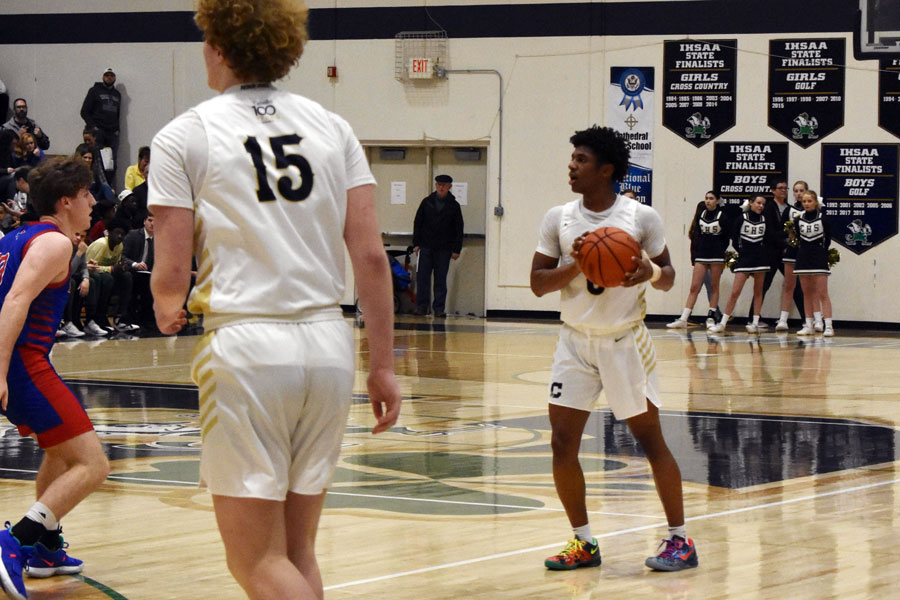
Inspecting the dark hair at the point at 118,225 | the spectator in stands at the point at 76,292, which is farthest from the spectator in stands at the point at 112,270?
the spectator in stands at the point at 76,292

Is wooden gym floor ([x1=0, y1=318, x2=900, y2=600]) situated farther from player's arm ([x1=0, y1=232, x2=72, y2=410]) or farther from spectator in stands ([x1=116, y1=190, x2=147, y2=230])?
spectator in stands ([x1=116, y1=190, x2=147, y2=230])

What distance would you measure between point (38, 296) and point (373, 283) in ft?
7.47

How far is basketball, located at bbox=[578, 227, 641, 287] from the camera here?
496 cm

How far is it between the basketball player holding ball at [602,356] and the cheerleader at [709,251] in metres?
13.8

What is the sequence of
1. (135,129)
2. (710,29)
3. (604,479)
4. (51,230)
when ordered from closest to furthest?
(51,230) → (604,479) → (710,29) → (135,129)

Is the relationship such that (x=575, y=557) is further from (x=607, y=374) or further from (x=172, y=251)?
(x=172, y=251)

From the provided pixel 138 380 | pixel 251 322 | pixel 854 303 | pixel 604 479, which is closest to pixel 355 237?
pixel 251 322

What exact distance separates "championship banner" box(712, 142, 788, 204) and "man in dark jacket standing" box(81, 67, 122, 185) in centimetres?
1007

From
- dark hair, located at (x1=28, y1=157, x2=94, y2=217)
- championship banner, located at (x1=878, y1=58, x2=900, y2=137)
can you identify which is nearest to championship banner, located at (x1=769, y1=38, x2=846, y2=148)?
championship banner, located at (x1=878, y1=58, x2=900, y2=137)

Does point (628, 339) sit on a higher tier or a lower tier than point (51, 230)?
lower

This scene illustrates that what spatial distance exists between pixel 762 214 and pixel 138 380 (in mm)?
10033

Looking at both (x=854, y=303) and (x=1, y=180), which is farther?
(x=854, y=303)

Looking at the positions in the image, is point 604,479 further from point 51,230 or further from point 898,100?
point 898,100

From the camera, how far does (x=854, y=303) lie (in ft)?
64.1
